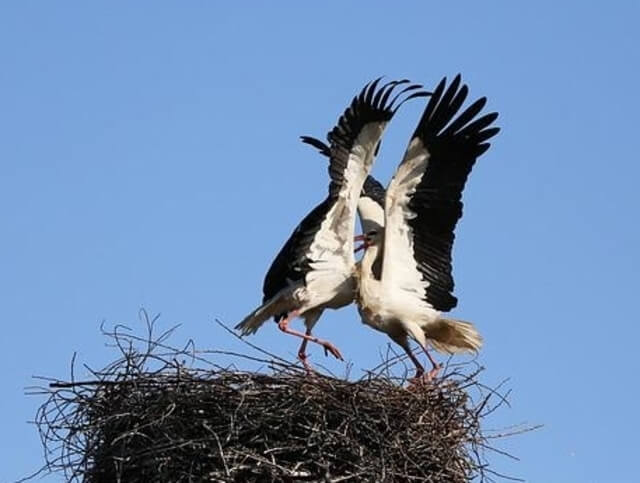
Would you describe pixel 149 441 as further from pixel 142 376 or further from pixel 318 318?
pixel 318 318

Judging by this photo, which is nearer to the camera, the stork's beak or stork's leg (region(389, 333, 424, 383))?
stork's leg (region(389, 333, 424, 383))

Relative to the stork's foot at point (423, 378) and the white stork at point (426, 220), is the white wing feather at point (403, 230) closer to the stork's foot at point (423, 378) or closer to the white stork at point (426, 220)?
the white stork at point (426, 220)

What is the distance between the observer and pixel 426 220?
11664 mm

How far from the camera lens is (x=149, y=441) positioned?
31.3 feet

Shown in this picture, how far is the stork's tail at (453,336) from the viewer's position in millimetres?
11789

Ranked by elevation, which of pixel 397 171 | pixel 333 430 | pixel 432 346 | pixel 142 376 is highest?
pixel 397 171

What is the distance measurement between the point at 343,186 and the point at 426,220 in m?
0.58

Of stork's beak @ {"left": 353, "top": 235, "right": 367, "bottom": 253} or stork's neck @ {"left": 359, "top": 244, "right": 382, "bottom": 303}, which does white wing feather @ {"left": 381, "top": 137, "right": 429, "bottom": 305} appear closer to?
stork's neck @ {"left": 359, "top": 244, "right": 382, "bottom": 303}

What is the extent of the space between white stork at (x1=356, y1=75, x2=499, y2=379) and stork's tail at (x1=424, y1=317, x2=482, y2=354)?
1 centimetres

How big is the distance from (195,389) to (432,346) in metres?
2.57

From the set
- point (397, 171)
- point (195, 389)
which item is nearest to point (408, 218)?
point (397, 171)

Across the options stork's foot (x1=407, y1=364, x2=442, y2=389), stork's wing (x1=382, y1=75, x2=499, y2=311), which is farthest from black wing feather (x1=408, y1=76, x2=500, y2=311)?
stork's foot (x1=407, y1=364, x2=442, y2=389)

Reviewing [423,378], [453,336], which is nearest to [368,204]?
[453,336]

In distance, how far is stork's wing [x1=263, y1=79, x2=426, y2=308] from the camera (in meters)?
11.4
